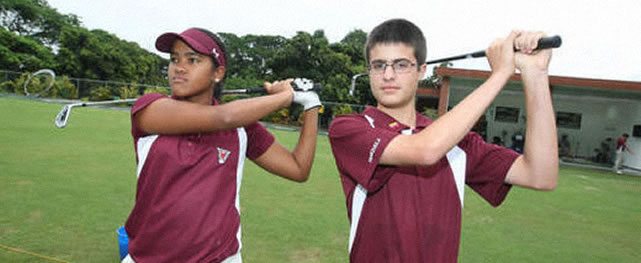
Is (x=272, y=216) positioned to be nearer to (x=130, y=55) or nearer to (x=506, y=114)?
(x=506, y=114)

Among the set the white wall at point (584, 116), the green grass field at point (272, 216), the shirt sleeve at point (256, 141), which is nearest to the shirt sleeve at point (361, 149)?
the shirt sleeve at point (256, 141)

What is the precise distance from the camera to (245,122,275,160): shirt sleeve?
2561mm

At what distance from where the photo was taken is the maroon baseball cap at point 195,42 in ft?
7.25

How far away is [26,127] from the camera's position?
45.2 feet

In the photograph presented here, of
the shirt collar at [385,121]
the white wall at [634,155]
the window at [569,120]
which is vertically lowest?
the white wall at [634,155]

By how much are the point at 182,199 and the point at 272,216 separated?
4520 millimetres

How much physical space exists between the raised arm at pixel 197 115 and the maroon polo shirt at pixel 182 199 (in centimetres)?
6

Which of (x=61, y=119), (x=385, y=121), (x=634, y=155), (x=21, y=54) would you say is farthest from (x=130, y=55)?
(x=385, y=121)

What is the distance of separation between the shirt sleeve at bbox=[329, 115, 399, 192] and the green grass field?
10.3 feet

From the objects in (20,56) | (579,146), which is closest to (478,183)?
(579,146)

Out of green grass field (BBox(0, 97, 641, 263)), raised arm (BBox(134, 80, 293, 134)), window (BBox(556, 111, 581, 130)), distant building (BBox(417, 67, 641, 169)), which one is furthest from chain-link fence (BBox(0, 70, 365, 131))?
raised arm (BBox(134, 80, 293, 134))

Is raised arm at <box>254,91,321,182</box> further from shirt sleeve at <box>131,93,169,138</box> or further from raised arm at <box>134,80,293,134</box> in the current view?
shirt sleeve at <box>131,93,169,138</box>

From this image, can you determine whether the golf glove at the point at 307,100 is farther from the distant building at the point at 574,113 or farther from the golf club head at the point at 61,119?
the distant building at the point at 574,113

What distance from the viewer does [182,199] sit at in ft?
6.98
